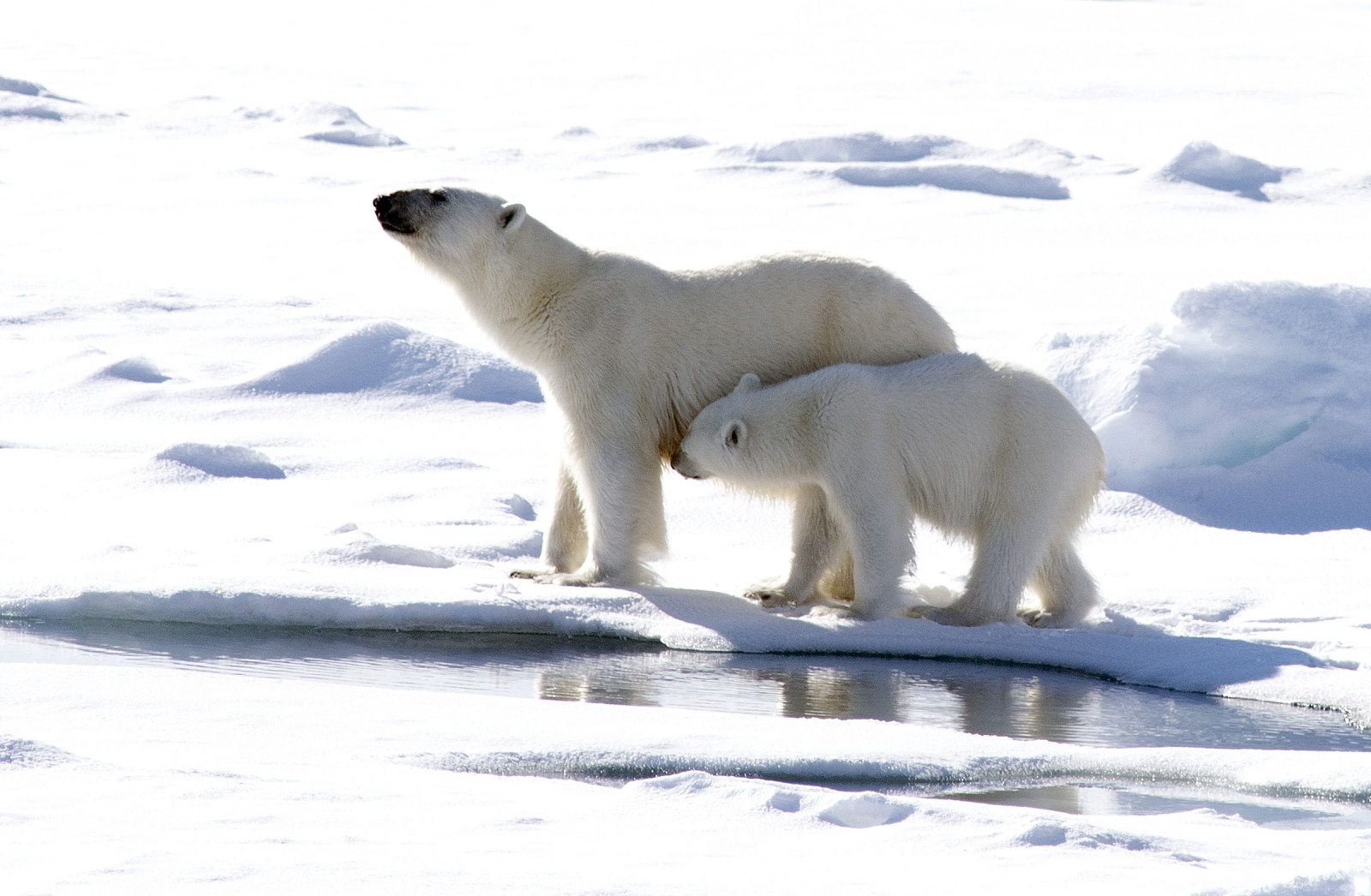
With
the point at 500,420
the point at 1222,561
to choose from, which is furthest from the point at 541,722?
the point at 500,420

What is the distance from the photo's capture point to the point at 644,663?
4.95m

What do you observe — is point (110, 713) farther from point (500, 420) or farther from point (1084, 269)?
point (1084, 269)

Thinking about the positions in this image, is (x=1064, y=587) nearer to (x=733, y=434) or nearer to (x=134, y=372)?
(x=733, y=434)

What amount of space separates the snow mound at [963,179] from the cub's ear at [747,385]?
1089 centimetres

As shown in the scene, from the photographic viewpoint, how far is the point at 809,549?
5.75m

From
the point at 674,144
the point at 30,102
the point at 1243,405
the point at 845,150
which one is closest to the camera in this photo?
the point at 1243,405

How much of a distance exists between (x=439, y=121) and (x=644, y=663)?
18.1 metres

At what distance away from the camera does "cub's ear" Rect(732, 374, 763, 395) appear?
5.63 m

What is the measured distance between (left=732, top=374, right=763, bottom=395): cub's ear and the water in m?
1.02

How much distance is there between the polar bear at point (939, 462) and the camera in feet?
17.5

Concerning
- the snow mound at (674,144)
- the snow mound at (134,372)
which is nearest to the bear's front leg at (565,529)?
the snow mound at (134,372)

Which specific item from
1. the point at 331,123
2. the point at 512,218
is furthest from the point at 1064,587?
the point at 331,123

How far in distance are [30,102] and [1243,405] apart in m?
19.2

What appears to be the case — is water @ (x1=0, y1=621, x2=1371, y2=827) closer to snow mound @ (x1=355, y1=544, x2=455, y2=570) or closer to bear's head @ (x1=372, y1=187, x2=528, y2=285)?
snow mound @ (x1=355, y1=544, x2=455, y2=570)
